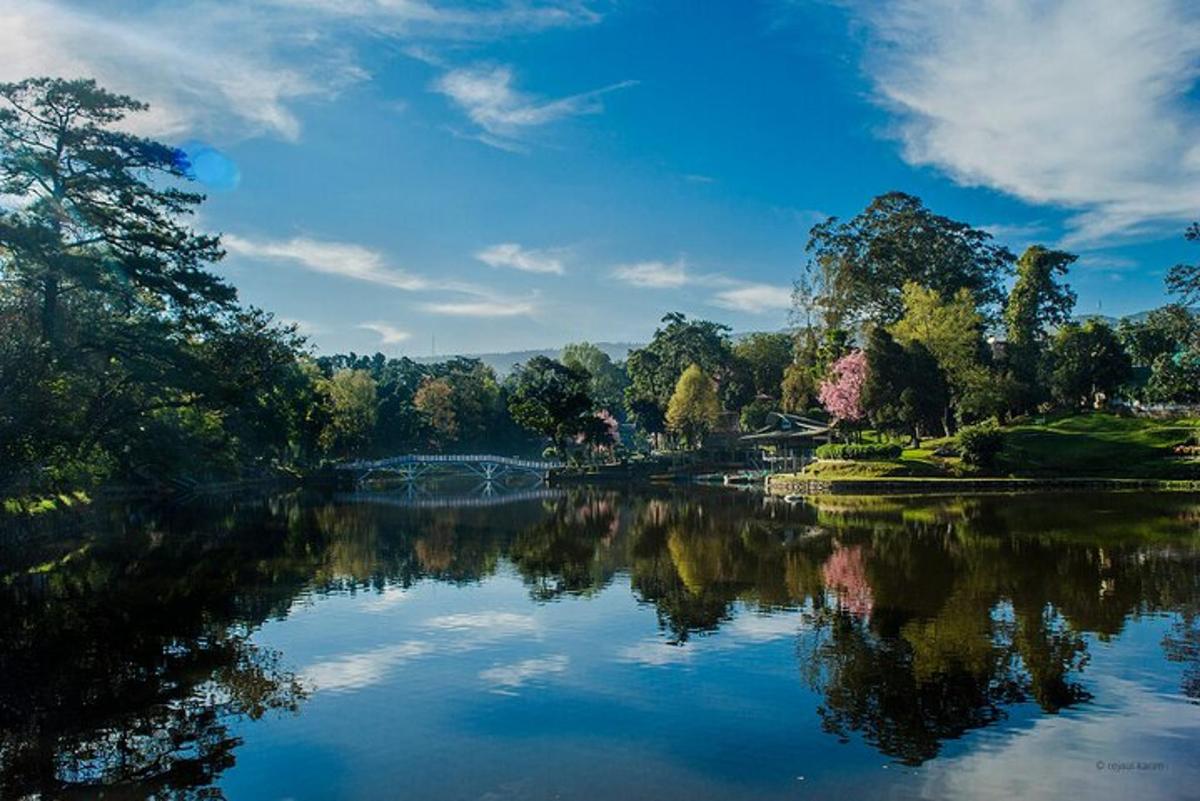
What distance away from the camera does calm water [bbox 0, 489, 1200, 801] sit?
1199 cm

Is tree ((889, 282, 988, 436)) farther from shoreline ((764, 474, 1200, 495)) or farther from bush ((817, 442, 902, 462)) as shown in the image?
shoreline ((764, 474, 1200, 495))

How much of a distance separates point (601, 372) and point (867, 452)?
10402 cm

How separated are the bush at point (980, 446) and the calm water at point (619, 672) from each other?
24.9 meters

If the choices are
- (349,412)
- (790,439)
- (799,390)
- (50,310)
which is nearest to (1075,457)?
(790,439)

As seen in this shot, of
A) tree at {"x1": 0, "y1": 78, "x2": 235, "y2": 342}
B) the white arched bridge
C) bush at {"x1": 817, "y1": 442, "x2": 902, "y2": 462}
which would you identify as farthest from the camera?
the white arched bridge

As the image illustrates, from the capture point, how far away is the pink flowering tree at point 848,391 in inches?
2667

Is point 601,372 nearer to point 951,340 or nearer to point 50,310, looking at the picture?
point 951,340

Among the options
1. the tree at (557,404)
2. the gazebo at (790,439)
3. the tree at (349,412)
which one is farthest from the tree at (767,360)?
the tree at (349,412)

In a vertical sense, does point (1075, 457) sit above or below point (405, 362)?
below

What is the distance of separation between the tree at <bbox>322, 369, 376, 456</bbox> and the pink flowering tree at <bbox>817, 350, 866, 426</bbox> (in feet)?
157

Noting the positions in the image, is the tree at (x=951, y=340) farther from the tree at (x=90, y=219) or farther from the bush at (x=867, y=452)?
the tree at (x=90, y=219)

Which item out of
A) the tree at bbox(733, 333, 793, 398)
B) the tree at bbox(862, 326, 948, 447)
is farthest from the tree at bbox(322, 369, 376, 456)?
the tree at bbox(862, 326, 948, 447)

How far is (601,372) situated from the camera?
165m

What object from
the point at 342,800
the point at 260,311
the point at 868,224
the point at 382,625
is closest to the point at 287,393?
the point at 260,311
